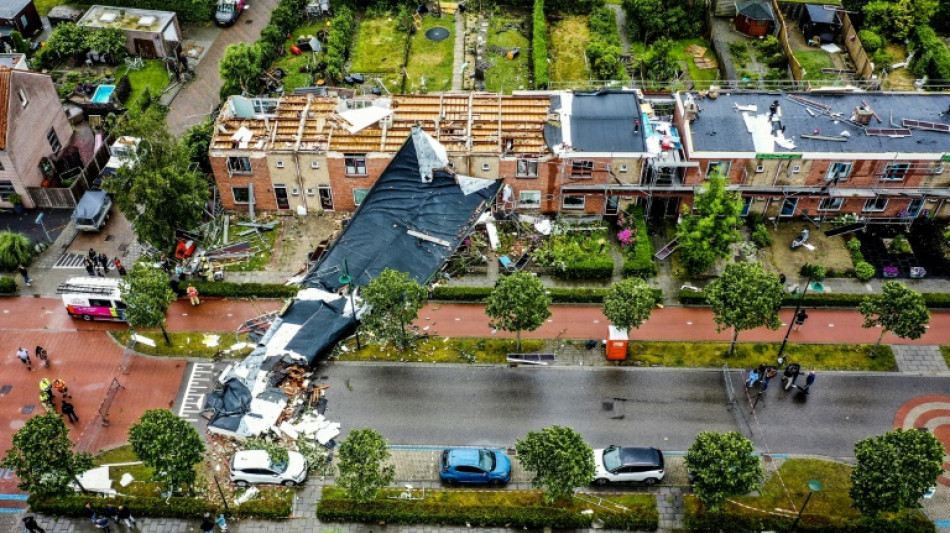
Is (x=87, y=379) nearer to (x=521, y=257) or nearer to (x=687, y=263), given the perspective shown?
(x=521, y=257)

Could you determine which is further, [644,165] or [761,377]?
[644,165]

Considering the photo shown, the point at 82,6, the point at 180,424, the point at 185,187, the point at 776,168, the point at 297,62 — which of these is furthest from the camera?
the point at 82,6

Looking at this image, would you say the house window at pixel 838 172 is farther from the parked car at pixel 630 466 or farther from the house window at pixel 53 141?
the house window at pixel 53 141

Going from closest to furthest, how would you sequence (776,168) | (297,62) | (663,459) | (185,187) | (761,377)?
1. (663,459)
2. (761,377)
3. (185,187)
4. (776,168)
5. (297,62)

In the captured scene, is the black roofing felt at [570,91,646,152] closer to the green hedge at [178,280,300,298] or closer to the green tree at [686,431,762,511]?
the green hedge at [178,280,300,298]

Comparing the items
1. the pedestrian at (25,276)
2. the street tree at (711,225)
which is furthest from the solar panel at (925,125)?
the pedestrian at (25,276)

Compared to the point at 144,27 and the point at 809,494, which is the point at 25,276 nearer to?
the point at 144,27

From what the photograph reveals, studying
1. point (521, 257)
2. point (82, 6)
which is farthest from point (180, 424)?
point (82, 6)
